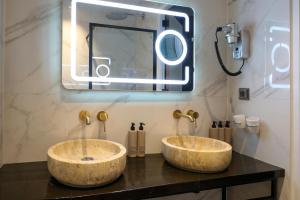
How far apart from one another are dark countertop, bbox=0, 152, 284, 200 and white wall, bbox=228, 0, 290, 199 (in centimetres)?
12

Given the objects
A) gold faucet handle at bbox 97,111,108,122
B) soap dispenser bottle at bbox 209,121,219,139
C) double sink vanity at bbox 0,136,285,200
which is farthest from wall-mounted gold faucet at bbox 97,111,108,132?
soap dispenser bottle at bbox 209,121,219,139

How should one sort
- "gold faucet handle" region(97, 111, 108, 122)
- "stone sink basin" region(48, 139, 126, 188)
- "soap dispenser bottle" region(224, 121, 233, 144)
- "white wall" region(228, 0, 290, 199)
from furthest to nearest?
"soap dispenser bottle" region(224, 121, 233, 144), "gold faucet handle" region(97, 111, 108, 122), "white wall" region(228, 0, 290, 199), "stone sink basin" region(48, 139, 126, 188)

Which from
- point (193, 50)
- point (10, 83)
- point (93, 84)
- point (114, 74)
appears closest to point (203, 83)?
point (193, 50)

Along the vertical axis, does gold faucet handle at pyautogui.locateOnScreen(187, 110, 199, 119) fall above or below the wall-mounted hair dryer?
below

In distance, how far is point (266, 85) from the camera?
1.42 m

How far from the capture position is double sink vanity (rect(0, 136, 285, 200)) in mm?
974

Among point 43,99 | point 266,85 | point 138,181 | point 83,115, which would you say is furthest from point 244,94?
point 43,99

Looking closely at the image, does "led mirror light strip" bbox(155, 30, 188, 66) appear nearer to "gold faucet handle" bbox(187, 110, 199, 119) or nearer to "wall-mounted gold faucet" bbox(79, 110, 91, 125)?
"gold faucet handle" bbox(187, 110, 199, 119)

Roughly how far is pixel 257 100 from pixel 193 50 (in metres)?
0.54

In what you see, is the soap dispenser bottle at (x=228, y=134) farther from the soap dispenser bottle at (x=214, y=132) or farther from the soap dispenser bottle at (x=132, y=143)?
the soap dispenser bottle at (x=132, y=143)

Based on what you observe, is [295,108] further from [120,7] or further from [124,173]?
[120,7]

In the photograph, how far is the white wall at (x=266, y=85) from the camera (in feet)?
4.25

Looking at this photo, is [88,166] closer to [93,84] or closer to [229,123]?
[93,84]

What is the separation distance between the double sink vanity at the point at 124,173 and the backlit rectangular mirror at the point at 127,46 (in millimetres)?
380
